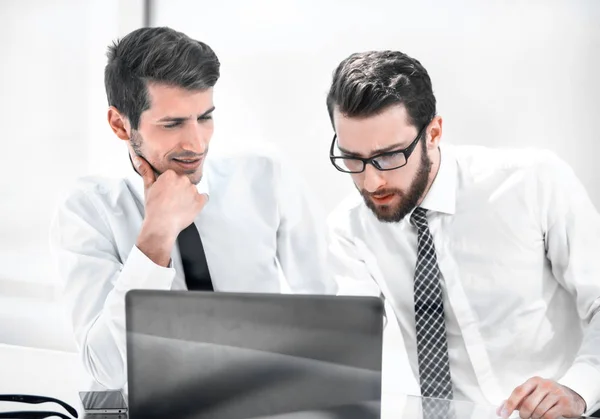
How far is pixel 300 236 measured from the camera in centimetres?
269

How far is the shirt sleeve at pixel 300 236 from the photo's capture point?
265cm

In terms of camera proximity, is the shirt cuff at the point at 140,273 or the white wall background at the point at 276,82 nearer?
the white wall background at the point at 276,82

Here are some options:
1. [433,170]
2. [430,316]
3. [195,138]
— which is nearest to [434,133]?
[433,170]

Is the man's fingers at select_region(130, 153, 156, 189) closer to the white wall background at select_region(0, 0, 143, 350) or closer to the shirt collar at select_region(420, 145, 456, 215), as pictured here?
the white wall background at select_region(0, 0, 143, 350)

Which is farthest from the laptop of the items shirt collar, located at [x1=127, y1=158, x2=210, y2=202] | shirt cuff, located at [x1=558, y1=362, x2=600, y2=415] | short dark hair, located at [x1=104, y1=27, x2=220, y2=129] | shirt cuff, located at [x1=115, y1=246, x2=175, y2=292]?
short dark hair, located at [x1=104, y1=27, x2=220, y2=129]

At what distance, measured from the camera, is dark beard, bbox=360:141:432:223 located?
7.97 ft

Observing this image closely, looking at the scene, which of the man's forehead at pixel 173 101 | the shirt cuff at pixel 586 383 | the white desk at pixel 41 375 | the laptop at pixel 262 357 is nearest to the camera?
the laptop at pixel 262 357

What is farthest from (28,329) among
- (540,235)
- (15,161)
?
(540,235)

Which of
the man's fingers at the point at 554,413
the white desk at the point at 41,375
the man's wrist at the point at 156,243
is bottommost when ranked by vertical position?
the white desk at the point at 41,375

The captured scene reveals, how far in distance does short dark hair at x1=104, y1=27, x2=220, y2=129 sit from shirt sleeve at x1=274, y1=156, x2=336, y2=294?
40 cm

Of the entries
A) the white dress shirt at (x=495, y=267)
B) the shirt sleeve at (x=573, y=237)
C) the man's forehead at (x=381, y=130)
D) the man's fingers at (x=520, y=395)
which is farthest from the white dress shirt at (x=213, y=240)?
the man's fingers at (x=520, y=395)

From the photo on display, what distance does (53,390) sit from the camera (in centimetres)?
294

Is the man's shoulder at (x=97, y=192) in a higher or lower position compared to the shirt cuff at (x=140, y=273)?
higher

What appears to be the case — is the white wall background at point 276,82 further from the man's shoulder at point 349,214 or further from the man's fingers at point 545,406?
the man's fingers at point 545,406
